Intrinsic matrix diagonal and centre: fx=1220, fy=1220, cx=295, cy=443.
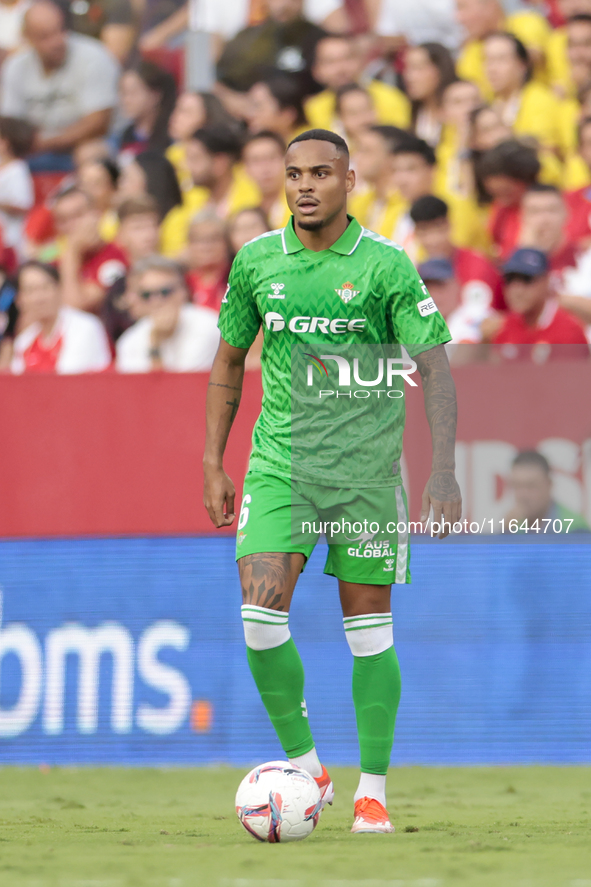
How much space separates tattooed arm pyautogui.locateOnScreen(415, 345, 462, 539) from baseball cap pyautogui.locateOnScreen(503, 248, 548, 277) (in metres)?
3.13

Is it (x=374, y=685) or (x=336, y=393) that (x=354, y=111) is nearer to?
(x=336, y=393)

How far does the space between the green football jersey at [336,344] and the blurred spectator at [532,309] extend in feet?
9.23

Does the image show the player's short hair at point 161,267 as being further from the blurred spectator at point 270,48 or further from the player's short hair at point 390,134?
the blurred spectator at point 270,48

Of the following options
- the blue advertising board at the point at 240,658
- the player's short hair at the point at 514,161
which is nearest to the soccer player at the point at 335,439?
the blue advertising board at the point at 240,658

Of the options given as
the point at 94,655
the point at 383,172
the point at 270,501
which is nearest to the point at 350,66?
the point at 383,172

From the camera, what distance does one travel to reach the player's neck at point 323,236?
414 centimetres

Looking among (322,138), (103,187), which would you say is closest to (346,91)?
Answer: (103,187)

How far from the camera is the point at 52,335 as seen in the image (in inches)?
305

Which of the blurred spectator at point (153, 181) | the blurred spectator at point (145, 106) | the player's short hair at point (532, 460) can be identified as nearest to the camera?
the player's short hair at point (532, 460)

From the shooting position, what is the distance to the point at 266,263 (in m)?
4.16

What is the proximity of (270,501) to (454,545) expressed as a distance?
2.36 metres

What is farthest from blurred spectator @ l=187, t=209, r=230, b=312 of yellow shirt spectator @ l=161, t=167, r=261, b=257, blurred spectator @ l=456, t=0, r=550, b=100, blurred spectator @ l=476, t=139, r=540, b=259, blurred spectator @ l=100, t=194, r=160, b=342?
blurred spectator @ l=456, t=0, r=550, b=100

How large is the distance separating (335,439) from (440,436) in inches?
13.9

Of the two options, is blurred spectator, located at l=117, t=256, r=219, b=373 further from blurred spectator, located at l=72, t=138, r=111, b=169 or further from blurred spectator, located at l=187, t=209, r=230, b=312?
blurred spectator, located at l=72, t=138, r=111, b=169
